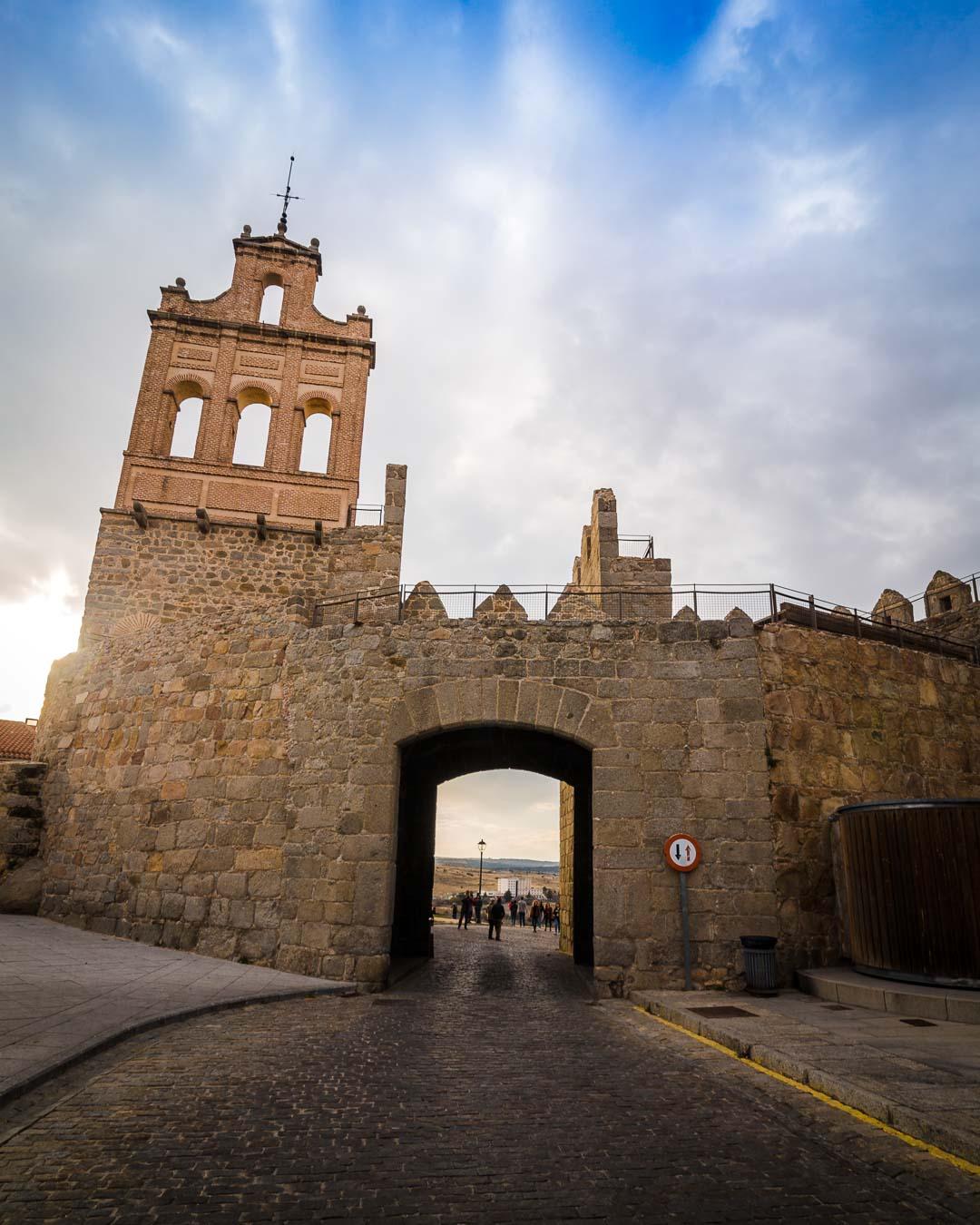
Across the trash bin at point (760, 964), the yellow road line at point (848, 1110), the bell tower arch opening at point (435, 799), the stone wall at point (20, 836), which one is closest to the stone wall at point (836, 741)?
the trash bin at point (760, 964)

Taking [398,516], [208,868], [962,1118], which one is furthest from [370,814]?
[398,516]

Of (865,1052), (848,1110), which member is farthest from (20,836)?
(848,1110)

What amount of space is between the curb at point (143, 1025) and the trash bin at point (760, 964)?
479 centimetres

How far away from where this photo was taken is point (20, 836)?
13.2 m

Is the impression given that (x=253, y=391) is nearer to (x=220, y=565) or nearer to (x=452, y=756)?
(x=220, y=565)

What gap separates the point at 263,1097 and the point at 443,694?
5915mm

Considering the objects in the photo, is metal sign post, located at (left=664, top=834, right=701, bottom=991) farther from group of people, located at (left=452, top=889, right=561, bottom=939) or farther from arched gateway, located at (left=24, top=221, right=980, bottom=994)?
group of people, located at (left=452, top=889, right=561, bottom=939)

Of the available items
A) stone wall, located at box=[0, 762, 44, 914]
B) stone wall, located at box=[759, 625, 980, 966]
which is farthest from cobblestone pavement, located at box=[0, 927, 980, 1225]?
stone wall, located at box=[0, 762, 44, 914]

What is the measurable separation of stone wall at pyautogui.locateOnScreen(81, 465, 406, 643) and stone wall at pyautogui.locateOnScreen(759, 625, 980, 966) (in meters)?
9.90

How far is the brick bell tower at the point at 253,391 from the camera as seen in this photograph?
67.7ft

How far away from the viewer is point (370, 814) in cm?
972

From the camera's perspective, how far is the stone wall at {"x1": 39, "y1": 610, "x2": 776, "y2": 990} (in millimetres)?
9227

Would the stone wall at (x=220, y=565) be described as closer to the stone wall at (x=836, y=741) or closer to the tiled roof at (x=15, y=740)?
the stone wall at (x=836, y=741)

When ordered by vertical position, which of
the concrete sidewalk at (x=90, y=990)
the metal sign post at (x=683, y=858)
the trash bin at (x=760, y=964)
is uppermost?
the metal sign post at (x=683, y=858)
